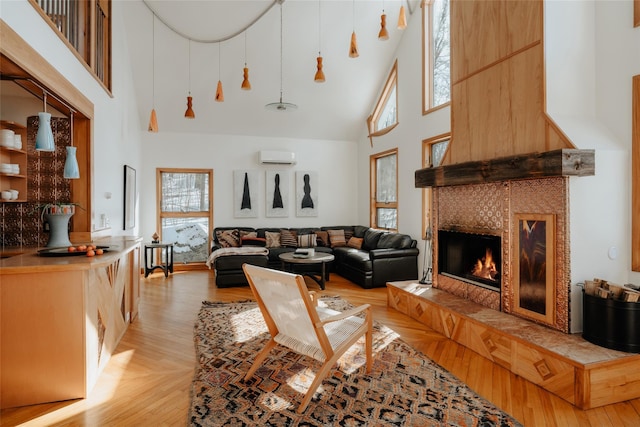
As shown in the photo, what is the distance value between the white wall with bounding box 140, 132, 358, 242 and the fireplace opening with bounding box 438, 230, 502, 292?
4.01m

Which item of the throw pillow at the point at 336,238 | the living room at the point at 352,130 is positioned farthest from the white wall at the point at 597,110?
the throw pillow at the point at 336,238

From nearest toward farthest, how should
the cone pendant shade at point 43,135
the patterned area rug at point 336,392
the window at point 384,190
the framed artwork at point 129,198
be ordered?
1. the patterned area rug at point 336,392
2. the cone pendant shade at point 43,135
3. the framed artwork at point 129,198
4. the window at point 384,190

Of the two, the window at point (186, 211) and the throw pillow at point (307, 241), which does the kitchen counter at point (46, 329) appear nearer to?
the throw pillow at point (307, 241)

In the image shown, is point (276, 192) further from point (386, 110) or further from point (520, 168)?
point (520, 168)

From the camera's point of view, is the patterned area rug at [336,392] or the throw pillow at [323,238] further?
the throw pillow at [323,238]

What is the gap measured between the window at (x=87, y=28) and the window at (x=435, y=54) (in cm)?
434

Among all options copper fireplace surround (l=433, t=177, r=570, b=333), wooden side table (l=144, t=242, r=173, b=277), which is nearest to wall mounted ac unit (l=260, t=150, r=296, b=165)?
wooden side table (l=144, t=242, r=173, b=277)

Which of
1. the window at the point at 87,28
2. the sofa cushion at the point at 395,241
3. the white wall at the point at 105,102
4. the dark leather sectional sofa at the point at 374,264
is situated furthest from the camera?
the sofa cushion at the point at 395,241

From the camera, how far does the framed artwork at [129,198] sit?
5613mm

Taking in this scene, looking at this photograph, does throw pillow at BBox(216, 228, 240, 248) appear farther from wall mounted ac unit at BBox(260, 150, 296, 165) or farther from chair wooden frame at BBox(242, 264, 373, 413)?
chair wooden frame at BBox(242, 264, 373, 413)

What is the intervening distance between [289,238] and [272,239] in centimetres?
33

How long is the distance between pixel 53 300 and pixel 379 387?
2273 millimetres

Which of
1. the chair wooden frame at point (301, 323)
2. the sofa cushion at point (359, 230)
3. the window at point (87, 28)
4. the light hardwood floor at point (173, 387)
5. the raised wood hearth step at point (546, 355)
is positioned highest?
the window at point (87, 28)

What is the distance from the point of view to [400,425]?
2.21 m
